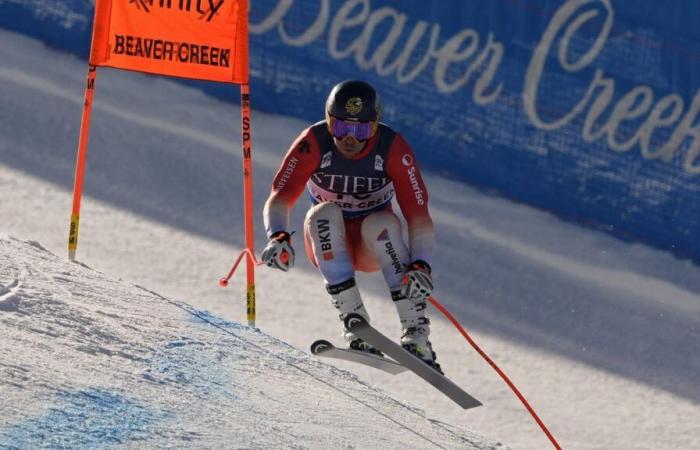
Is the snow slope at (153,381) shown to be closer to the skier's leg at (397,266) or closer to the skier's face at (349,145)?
the skier's leg at (397,266)

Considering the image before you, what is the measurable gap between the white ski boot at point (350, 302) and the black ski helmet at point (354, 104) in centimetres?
73

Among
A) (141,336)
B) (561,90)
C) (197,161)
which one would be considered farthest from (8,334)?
(561,90)

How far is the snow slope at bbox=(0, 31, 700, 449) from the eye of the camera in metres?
7.96

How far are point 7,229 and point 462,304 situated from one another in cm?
298

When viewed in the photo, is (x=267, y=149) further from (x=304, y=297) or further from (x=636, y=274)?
(x=636, y=274)

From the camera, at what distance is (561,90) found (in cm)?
1019

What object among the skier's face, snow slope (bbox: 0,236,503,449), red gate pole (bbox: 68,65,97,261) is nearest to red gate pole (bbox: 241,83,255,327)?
snow slope (bbox: 0,236,503,449)

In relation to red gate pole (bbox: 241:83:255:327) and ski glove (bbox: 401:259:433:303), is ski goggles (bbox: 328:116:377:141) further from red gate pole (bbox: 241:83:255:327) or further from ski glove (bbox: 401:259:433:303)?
red gate pole (bbox: 241:83:255:327)

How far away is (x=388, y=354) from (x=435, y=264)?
3351 millimetres

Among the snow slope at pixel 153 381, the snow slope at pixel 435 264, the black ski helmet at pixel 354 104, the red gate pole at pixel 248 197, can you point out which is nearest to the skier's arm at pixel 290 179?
the black ski helmet at pixel 354 104

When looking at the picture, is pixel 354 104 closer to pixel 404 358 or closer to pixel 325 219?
pixel 325 219

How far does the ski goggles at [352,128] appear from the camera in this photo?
5980 millimetres

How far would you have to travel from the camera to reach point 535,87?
10250 mm

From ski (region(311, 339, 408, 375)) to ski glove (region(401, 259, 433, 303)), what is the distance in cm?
33
